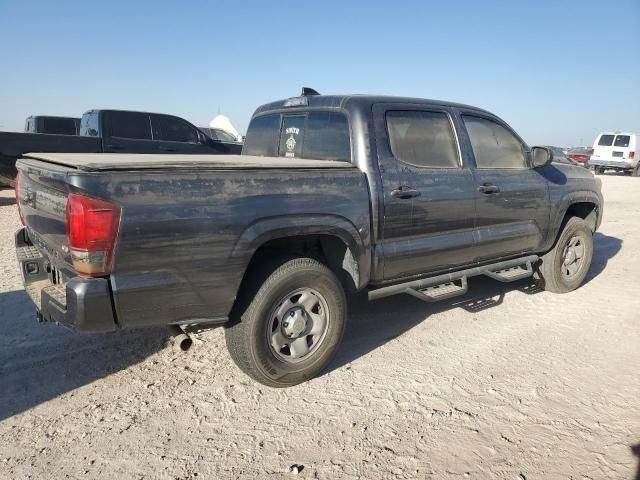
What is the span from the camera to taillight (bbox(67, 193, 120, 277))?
95.5 inches

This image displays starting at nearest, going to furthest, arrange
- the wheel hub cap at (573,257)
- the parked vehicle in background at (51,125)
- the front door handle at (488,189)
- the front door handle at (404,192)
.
→ the front door handle at (404,192), the front door handle at (488,189), the wheel hub cap at (573,257), the parked vehicle in background at (51,125)

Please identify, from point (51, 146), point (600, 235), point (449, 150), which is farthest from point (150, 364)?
point (600, 235)

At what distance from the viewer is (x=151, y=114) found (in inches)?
436

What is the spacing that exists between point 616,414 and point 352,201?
2103 mm

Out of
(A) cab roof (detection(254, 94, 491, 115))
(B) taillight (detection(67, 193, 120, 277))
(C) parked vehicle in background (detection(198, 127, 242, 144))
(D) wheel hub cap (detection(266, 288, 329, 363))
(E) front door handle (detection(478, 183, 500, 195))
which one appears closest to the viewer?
(B) taillight (detection(67, 193, 120, 277))

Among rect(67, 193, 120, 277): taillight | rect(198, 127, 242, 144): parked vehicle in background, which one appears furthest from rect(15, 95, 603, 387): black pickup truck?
rect(198, 127, 242, 144): parked vehicle in background

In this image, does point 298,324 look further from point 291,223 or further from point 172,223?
point 172,223

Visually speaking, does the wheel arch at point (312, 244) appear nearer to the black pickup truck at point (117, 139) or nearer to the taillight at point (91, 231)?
the taillight at point (91, 231)

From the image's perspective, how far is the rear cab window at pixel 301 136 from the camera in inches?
149

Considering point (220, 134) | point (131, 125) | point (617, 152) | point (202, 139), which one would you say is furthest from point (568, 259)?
point (617, 152)

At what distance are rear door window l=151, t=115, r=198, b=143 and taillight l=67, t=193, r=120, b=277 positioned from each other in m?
9.28

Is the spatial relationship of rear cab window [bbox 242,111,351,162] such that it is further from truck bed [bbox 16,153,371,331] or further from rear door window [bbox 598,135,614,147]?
rear door window [bbox 598,135,614,147]

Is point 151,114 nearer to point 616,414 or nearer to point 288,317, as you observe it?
point 288,317

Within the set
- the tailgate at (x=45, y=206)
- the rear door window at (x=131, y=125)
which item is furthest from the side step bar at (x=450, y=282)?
the rear door window at (x=131, y=125)
